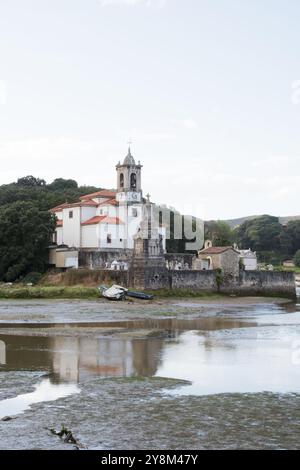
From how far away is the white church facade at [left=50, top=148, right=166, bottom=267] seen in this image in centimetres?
6831

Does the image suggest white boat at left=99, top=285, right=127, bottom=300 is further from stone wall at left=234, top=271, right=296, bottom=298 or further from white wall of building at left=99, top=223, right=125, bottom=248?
stone wall at left=234, top=271, right=296, bottom=298

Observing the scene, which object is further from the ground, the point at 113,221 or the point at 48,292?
the point at 113,221

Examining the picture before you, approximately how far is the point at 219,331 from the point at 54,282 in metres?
29.8

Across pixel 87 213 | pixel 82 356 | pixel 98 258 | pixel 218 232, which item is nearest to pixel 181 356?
pixel 82 356

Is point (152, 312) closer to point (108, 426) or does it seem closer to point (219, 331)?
point (219, 331)

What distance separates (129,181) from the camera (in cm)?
7219

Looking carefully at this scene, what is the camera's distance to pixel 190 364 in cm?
2170

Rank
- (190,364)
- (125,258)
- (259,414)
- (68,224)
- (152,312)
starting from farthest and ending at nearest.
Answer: (68,224) < (125,258) < (152,312) < (190,364) < (259,414)

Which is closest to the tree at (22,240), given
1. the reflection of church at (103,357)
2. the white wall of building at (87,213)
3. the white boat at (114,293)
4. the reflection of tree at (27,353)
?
the white wall of building at (87,213)

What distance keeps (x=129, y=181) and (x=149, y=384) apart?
55.2 meters

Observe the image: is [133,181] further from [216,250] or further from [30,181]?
[30,181]

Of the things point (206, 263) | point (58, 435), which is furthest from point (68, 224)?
point (58, 435)

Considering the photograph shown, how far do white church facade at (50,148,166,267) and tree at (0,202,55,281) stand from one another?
2.61 metres

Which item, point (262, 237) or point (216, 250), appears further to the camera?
point (262, 237)
